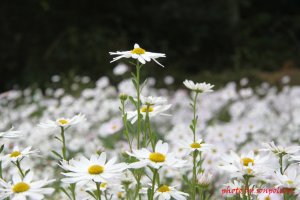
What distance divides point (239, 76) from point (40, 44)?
13.0 ft

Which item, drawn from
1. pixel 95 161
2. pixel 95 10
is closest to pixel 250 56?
pixel 95 10

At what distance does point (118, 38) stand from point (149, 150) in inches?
309

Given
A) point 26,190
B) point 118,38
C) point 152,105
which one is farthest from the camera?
point 118,38

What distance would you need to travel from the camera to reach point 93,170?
1225 millimetres

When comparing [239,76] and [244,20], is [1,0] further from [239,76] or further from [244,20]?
[244,20]

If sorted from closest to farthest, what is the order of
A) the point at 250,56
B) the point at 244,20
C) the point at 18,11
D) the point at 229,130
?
the point at 229,130, the point at 18,11, the point at 250,56, the point at 244,20

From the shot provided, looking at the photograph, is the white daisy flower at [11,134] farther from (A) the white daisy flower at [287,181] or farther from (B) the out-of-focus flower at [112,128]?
(B) the out-of-focus flower at [112,128]

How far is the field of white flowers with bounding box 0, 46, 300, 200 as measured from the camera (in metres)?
1.27

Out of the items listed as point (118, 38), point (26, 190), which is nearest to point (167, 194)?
point (26, 190)

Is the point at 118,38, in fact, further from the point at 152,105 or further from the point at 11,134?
the point at 11,134

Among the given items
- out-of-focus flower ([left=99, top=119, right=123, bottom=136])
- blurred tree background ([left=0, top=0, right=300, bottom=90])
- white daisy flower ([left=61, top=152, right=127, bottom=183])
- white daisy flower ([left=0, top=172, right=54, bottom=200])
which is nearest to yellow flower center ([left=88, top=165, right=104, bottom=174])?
white daisy flower ([left=61, top=152, right=127, bottom=183])

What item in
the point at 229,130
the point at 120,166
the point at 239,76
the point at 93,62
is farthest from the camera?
the point at 93,62

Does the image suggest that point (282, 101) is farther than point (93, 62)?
No

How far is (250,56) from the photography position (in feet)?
37.0
